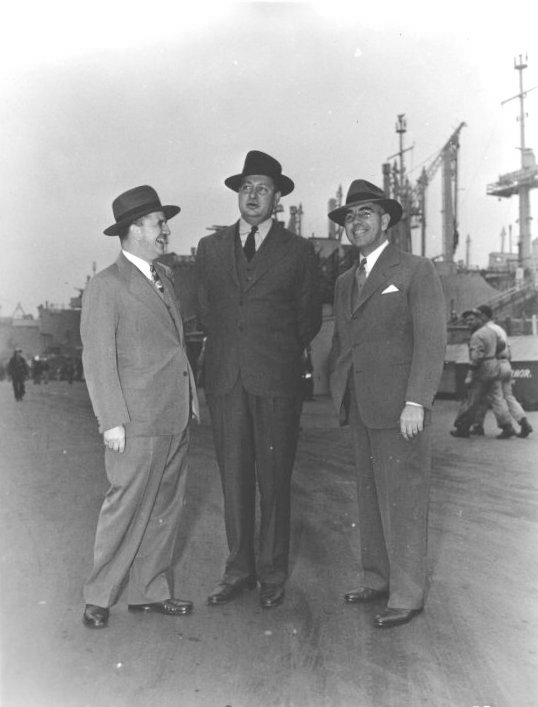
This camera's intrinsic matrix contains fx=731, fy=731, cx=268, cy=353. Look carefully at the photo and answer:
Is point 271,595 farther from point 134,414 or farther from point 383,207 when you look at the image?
point 383,207

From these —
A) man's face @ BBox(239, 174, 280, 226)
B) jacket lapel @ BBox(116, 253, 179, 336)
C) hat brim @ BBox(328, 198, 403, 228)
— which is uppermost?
man's face @ BBox(239, 174, 280, 226)

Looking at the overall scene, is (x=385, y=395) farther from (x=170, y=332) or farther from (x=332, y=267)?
(x=332, y=267)

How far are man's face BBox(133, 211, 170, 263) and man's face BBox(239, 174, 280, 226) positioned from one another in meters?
0.52

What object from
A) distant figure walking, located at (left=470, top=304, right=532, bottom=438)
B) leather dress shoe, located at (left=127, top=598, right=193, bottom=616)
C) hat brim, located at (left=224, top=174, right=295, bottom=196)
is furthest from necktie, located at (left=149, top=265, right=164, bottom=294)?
distant figure walking, located at (left=470, top=304, right=532, bottom=438)

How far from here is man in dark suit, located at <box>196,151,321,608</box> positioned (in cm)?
407

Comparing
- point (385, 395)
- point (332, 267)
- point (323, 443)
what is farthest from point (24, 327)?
point (385, 395)

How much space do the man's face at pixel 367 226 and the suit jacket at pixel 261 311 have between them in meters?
0.35

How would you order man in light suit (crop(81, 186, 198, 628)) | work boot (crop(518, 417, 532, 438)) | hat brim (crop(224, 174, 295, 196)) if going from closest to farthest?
man in light suit (crop(81, 186, 198, 628)) → hat brim (crop(224, 174, 295, 196)) → work boot (crop(518, 417, 532, 438))

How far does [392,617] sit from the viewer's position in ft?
11.7

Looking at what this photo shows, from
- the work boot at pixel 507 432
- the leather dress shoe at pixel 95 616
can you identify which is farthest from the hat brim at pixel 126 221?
the work boot at pixel 507 432

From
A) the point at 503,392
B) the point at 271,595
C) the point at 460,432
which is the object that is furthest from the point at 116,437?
the point at 503,392

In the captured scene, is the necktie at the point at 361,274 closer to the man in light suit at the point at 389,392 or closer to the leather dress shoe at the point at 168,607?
the man in light suit at the point at 389,392

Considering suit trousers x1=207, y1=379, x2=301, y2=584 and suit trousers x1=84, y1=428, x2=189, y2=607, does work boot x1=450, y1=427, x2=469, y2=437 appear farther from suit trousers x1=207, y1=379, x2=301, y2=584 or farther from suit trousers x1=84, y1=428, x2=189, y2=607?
suit trousers x1=84, y1=428, x2=189, y2=607

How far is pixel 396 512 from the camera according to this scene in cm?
378
